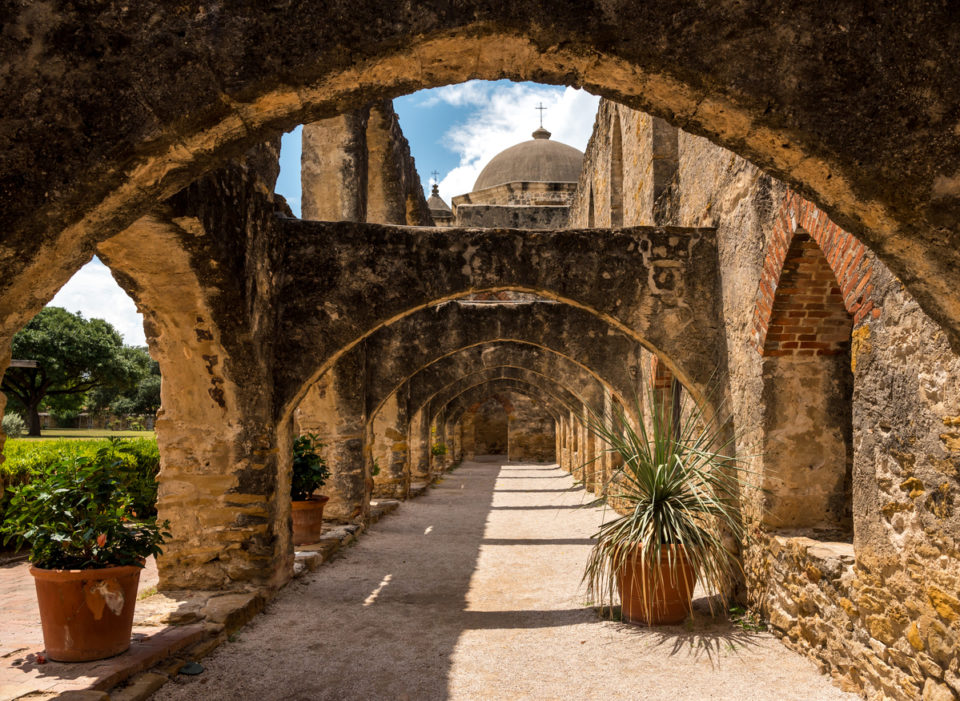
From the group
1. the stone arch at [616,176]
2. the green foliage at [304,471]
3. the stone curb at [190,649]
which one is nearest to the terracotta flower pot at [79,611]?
the stone curb at [190,649]

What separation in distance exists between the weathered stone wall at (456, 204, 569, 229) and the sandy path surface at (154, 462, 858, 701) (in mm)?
12003

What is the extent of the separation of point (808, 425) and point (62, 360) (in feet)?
89.5

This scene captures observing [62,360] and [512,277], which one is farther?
[62,360]

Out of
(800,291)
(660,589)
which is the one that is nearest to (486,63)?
(800,291)

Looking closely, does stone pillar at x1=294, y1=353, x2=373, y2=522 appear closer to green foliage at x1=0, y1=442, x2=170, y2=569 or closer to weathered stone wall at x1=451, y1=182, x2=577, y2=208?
green foliage at x1=0, y1=442, x2=170, y2=569

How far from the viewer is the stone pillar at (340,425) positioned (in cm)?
805

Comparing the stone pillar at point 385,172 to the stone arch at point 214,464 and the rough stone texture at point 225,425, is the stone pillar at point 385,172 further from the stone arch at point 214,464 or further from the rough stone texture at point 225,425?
the stone arch at point 214,464

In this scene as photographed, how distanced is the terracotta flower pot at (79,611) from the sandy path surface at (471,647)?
1.38ft

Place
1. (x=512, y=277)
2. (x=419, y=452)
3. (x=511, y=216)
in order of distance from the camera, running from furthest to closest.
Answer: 1. (x=511, y=216)
2. (x=419, y=452)
3. (x=512, y=277)

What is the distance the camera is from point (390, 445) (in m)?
11.3

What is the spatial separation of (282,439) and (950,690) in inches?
170

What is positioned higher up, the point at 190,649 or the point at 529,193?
the point at 529,193

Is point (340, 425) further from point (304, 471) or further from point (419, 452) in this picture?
point (419, 452)

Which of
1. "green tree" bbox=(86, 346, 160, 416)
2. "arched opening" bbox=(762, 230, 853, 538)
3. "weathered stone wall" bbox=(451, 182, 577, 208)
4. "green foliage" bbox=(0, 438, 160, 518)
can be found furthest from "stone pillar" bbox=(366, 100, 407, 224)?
"green tree" bbox=(86, 346, 160, 416)
